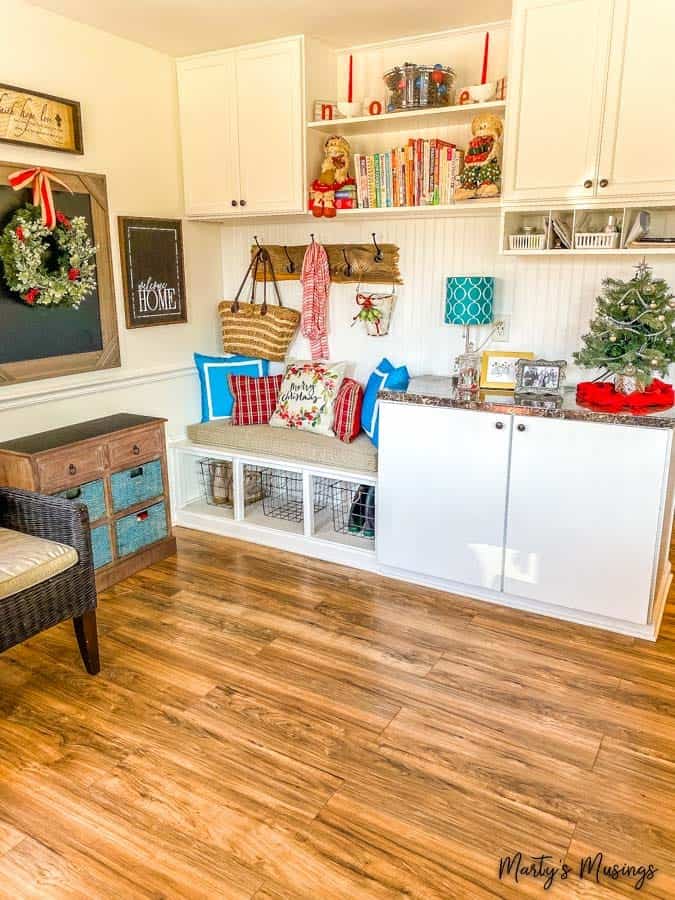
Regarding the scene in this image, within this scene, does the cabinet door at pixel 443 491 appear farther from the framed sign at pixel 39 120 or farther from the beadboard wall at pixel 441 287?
the framed sign at pixel 39 120

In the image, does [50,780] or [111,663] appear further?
[111,663]

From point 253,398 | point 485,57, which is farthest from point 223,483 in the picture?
point 485,57

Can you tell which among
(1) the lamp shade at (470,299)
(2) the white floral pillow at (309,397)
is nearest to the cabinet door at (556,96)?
(1) the lamp shade at (470,299)

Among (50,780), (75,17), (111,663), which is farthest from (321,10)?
(50,780)

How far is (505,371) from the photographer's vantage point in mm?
3248

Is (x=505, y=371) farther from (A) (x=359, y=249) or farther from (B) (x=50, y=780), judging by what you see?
(B) (x=50, y=780)

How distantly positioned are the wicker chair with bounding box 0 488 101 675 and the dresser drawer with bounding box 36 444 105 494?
27cm

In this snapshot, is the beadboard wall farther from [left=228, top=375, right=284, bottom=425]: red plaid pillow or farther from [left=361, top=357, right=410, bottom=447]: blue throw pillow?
[left=228, top=375, right=284, bottom=425]: red plaid pillow

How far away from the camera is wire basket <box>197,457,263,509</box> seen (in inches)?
161

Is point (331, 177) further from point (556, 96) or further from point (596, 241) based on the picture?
point (596, 241)

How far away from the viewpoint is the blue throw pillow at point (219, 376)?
406 centimetres

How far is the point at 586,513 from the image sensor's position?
9.17 feet

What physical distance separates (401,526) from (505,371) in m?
0.87

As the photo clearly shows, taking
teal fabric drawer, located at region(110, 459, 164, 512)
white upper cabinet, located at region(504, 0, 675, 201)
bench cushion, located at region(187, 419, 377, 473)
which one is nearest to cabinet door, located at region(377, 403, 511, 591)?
bench cushion, located at region(187, 419, 377, 473)
